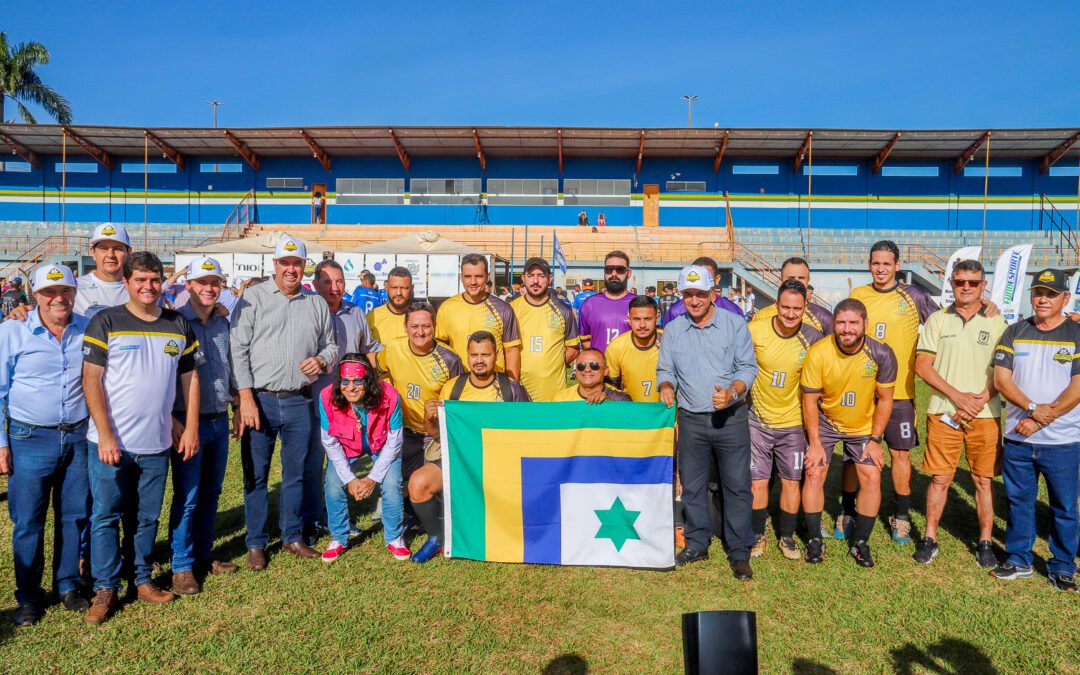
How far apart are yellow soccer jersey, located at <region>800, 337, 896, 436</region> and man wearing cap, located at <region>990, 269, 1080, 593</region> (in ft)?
2.49

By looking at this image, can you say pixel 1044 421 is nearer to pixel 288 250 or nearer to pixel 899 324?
pixel 899 324

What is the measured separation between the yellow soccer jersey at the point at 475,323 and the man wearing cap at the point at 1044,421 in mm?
3806

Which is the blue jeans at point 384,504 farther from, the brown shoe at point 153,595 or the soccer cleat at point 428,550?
the brown shoe at point 153,595

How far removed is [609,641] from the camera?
3980mm

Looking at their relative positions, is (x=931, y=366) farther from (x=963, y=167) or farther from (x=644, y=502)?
(x=963, y=167)

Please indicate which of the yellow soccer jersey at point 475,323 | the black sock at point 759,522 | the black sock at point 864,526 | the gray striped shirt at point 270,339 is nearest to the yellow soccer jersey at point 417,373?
the yellow soccer jersey at point 475,323

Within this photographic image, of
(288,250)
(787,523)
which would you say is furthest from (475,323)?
(787,523)

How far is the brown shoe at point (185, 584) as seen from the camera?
14.6 ft

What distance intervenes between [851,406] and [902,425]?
0.63 meters

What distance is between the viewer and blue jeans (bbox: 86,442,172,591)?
4.09 metres

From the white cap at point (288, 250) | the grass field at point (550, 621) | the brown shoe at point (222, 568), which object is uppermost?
the white cap at point (288, 250)

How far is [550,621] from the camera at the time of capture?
13.8 feet

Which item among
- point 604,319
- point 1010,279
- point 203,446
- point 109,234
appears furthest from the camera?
point 1010,279

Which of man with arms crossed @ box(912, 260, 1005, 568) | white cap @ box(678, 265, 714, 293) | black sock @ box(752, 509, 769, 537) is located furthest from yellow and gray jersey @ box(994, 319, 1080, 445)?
white cap @ box(678, 265, 714, 293)
